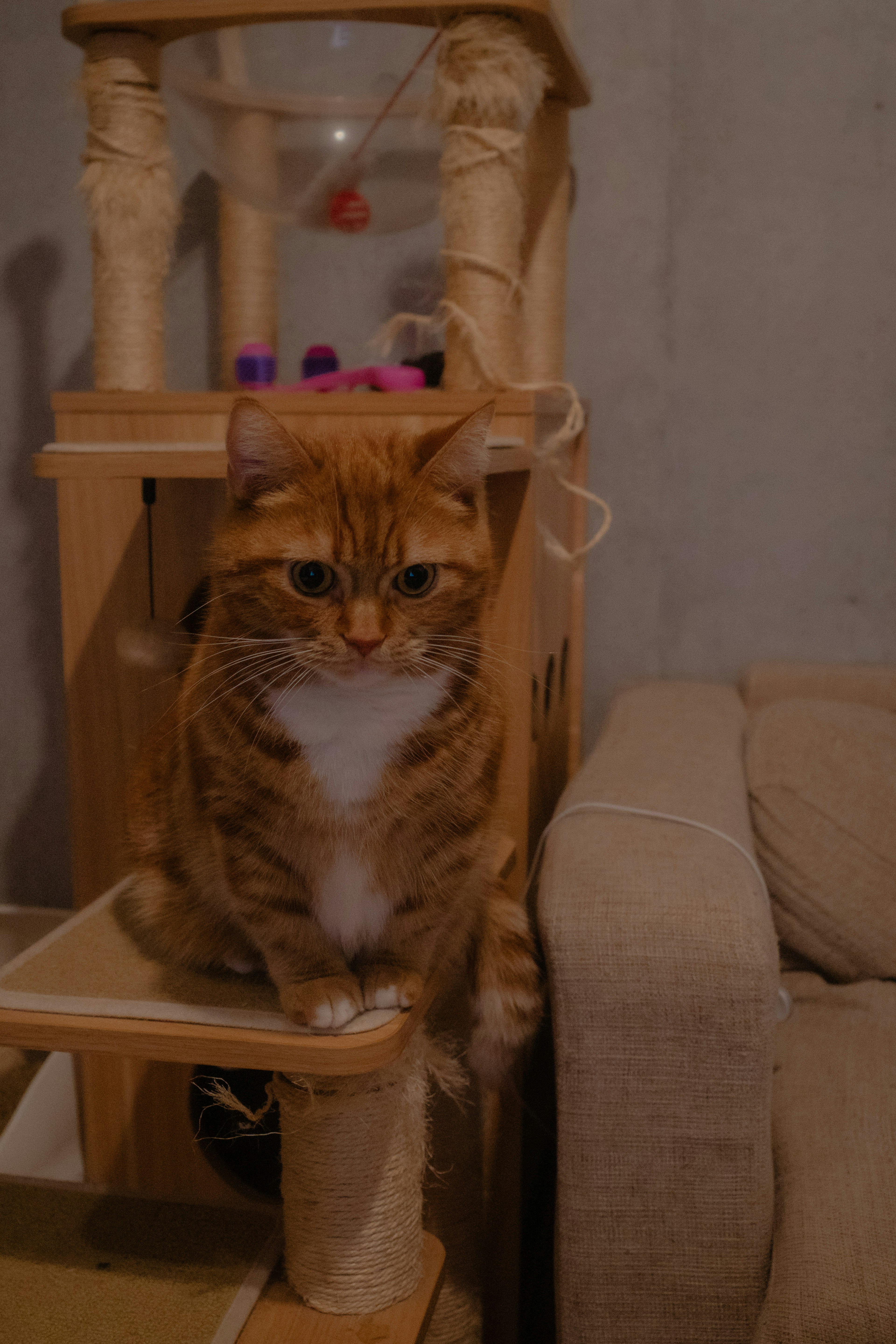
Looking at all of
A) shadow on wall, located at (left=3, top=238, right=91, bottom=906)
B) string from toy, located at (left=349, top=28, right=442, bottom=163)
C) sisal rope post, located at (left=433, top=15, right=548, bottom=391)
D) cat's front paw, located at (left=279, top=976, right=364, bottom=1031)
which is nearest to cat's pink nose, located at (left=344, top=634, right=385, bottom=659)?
cat's front paw, located at (left=279, top=976, right=364, bottom=1031)

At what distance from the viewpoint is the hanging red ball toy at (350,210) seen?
147cm

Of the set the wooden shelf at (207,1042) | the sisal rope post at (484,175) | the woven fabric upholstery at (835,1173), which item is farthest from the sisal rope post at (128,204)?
the woven fabric upholstery at (835,1173)

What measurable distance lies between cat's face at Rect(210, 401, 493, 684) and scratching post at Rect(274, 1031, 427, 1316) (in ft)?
1.26

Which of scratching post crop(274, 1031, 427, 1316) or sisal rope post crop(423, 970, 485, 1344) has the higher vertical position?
scratching post crop(274, 1031, 427, 1316)

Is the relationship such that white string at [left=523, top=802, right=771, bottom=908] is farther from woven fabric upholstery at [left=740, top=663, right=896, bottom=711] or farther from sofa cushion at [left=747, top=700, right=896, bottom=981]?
woven fabric upholstery at [left=740, top=663, right=896, bottom=711]

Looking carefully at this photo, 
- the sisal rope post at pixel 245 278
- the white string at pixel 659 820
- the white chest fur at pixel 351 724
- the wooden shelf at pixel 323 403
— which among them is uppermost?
the sisal rope post at pixel 245 278

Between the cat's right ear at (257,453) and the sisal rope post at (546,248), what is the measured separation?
89 cm

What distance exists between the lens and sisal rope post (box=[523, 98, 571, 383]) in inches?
64.0

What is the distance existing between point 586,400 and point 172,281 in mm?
788

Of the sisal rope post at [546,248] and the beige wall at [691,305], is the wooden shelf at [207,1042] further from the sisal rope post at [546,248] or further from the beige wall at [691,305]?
the beige wall at [691,305]

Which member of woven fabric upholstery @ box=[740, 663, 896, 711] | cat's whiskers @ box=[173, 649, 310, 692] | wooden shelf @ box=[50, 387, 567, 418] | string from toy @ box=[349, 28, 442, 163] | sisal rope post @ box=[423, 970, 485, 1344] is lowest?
sisal rope post @ box=[423, 970, 485, 1344]

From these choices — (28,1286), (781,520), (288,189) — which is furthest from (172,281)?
(28,1286)

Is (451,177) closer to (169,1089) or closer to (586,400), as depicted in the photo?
(586,400)

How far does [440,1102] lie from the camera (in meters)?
1.29
